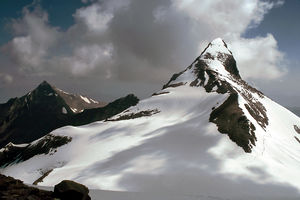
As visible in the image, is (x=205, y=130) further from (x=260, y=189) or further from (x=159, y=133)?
(x=260, y=189)

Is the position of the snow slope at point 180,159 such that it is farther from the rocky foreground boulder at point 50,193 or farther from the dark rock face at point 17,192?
the dark rock face at point 17,192

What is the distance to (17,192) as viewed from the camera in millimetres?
24828

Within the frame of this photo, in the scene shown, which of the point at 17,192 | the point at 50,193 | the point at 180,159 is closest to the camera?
the point at 17,192

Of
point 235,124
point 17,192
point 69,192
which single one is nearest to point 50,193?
point 69,192

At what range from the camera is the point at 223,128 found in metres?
79.7

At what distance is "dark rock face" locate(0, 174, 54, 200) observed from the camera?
2322cm

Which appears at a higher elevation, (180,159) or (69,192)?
(180,159)

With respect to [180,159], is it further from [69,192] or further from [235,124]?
[69,192]

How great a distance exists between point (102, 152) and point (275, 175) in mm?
52998

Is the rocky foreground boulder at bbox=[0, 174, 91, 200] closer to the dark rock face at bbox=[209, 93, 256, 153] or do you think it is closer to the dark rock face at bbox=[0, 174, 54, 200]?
the dark rock face at bbox=[0, 174, 54, 200]

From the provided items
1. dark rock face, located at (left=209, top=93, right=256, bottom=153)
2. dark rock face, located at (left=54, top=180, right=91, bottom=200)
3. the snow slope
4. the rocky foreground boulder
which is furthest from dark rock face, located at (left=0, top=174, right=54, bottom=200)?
dark rock face, located at (left=209, top=93, right=256, bottom=153)

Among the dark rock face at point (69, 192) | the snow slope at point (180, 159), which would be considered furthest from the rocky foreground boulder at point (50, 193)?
the snow slope at point (180, 159)

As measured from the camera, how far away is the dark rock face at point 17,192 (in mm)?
23217

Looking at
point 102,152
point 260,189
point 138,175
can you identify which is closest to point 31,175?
point 102,152
